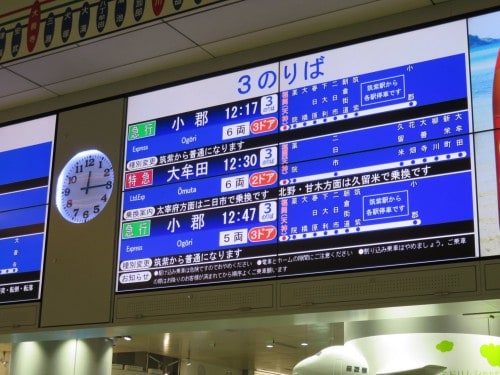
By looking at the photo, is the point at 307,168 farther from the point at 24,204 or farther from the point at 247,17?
the point at 24,204

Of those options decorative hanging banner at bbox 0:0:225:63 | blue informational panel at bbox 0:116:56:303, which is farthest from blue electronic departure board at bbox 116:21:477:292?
blue informational panel at bbox 0:116:56:303

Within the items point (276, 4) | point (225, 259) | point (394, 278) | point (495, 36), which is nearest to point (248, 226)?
point (225, 259)

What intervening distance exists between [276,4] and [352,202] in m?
1.28

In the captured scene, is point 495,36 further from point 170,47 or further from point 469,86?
point 170,47

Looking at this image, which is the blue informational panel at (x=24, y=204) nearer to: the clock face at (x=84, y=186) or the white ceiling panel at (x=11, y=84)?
the clock face at (x=84, y=186)

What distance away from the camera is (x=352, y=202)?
15.1 feet

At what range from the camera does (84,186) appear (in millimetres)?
5766

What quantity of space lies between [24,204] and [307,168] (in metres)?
2.26

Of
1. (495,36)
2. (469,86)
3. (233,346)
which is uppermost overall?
(495,36)

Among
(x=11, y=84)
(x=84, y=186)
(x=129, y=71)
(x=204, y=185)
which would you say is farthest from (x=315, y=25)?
(x=11, y=84)

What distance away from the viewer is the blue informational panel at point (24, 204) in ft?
18.9

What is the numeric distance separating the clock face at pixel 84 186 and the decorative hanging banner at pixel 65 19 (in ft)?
2.66

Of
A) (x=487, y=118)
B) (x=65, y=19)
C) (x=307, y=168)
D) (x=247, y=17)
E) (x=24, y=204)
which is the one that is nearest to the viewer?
(x=487, y=118)

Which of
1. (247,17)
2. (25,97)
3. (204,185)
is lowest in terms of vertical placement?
(204,185)
